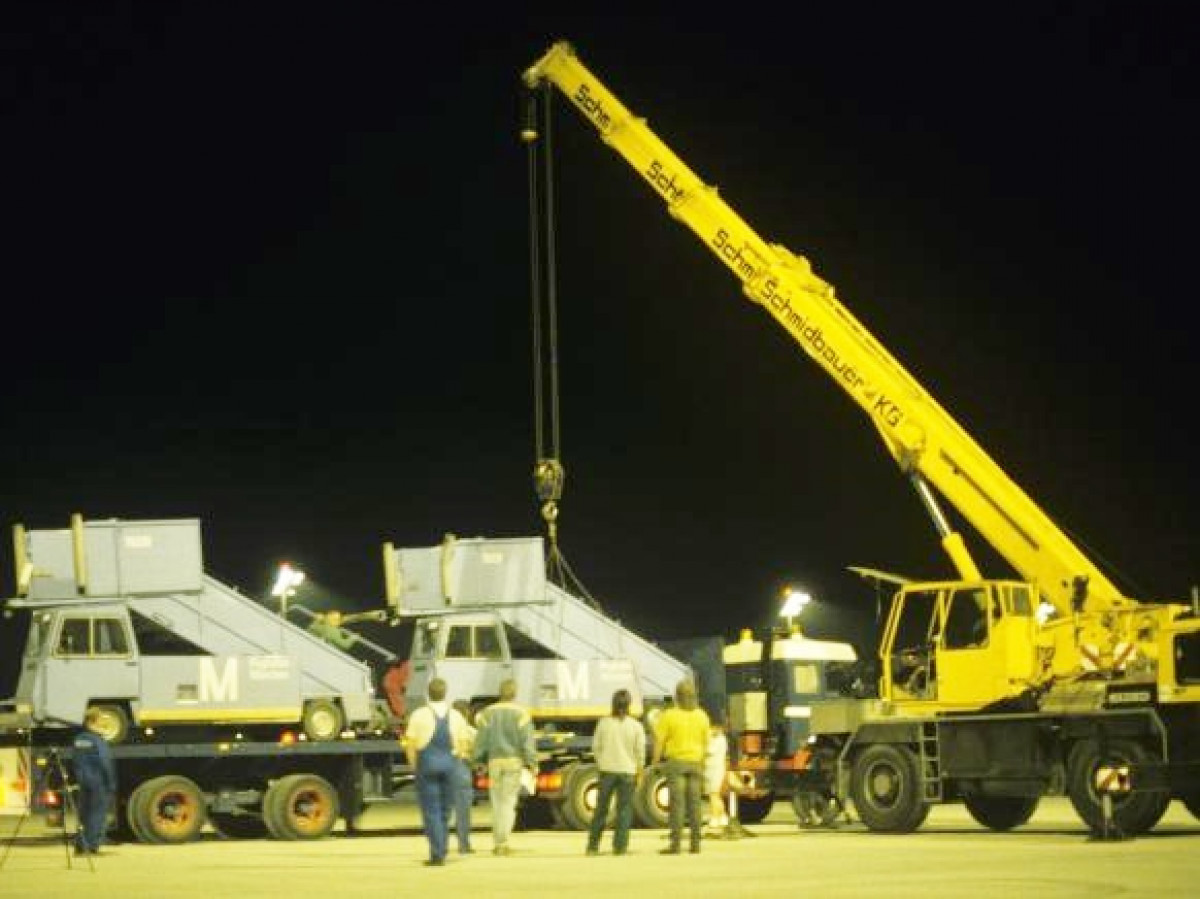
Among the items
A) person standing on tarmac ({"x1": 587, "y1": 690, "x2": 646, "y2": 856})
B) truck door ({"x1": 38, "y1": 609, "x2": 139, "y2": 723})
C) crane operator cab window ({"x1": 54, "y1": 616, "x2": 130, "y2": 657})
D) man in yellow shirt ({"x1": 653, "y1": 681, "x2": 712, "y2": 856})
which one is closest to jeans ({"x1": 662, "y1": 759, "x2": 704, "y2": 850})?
man in yellow shirt ({"x1": 653, "y1": 681, "x2": 712, "y2": 856})

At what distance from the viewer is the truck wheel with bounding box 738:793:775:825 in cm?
3178

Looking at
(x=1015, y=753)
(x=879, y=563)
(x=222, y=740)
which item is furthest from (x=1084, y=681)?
(x=879, y=563)

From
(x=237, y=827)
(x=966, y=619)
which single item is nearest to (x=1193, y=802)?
(x=966, y=619)

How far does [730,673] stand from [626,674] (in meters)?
2.09

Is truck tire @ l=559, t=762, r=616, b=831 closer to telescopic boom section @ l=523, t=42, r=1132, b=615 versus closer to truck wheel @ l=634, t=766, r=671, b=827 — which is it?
truck wheel @ l=634, t=766, r=671, b=827

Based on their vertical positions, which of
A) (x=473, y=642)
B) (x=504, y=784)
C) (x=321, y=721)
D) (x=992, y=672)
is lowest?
(x=504, y=784)

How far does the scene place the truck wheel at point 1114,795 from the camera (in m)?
25.2

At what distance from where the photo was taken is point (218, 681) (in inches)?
1153

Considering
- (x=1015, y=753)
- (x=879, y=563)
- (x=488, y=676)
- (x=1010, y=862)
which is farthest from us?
(x=879, y=563)

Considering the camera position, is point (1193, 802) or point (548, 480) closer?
point (1193, 802)

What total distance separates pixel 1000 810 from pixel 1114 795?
10.8 ft

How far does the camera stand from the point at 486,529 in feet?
223

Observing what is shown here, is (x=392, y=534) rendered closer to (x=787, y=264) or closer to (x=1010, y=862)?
(x=787, y=264)

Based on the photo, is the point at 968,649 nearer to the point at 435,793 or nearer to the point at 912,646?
the point at 912,646
